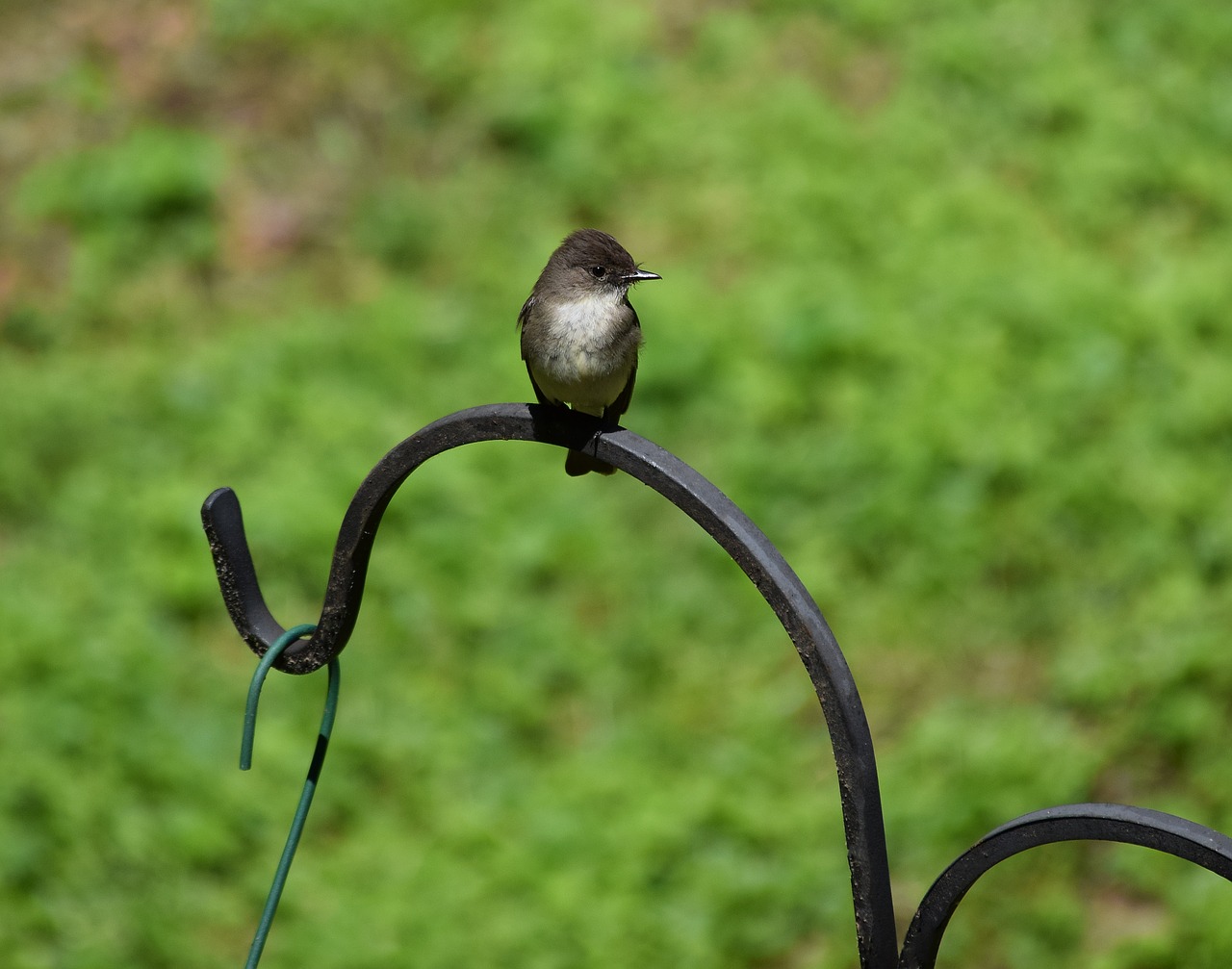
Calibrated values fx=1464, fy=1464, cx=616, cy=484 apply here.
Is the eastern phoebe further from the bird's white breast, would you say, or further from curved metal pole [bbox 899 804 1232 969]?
curved metal pole [bbox 899 804 1232 969]

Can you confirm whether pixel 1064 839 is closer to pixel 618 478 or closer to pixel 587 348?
pixel 587 348

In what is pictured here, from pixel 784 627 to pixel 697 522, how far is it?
21cm

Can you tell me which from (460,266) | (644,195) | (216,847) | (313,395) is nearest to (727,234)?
(644,195)

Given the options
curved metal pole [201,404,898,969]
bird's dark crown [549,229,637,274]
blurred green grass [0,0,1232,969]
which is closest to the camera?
curved metal pole [201,404,898,969]

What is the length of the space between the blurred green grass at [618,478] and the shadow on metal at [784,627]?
6.17 ft

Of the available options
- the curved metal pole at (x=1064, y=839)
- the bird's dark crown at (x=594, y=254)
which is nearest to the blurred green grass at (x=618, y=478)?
the bird's dark crown at (x=594, y=254)

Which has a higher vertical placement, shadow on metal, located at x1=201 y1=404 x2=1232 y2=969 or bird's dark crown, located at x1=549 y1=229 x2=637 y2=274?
bird's dark crown, located at x1=549 y1=229 x2=637 y2=274

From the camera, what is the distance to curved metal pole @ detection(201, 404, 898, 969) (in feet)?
5.73

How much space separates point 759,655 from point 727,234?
6.71 feet

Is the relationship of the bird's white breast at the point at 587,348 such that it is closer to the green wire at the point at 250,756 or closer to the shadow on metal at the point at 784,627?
the shadow on metal at the point at 784,627

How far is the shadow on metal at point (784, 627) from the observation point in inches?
64.2

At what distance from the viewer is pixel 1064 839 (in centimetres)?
165

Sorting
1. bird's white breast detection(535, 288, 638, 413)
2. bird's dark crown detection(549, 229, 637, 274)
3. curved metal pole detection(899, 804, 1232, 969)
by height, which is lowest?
curved metal pole detection(899, 804, 1232, 969)

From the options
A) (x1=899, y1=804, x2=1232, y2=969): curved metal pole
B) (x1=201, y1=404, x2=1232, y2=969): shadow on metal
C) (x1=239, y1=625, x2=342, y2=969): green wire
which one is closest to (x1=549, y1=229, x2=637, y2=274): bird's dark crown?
(x1=201, y1=404, x2=1232, y2=969): shadow on metal
